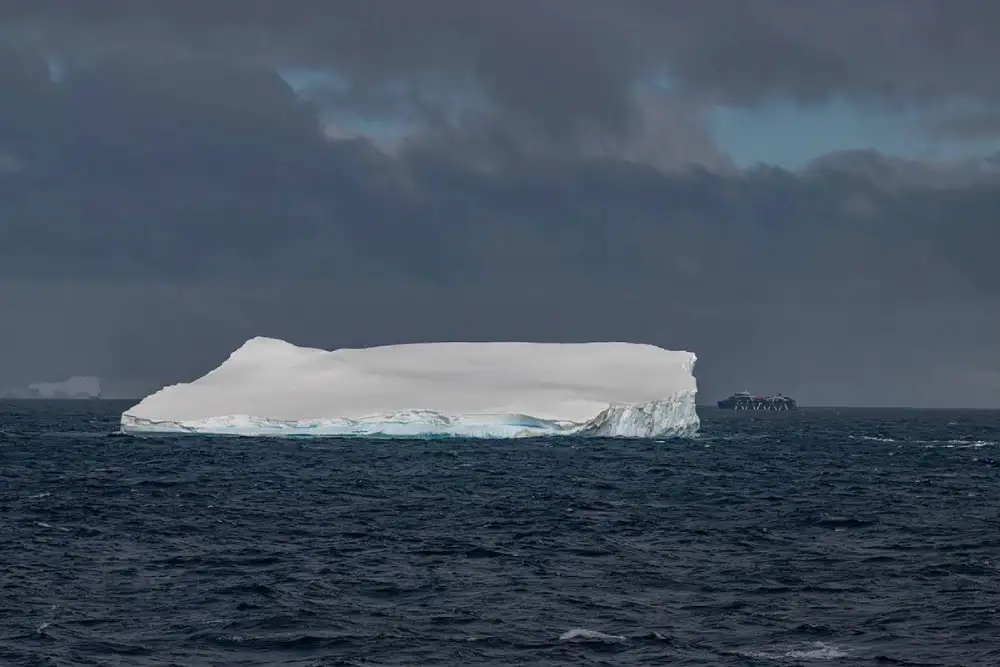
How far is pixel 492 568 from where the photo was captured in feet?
69.9

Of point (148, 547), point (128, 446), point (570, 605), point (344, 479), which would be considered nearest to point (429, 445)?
point (128, 446)

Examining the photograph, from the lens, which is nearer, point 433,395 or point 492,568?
point 492,568

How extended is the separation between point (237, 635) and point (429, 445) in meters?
41.2

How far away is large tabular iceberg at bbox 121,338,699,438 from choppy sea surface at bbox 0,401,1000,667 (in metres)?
14.9

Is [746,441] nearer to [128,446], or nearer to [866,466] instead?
[866,466]

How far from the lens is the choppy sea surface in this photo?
15.9 meters

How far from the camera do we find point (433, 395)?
58812mm

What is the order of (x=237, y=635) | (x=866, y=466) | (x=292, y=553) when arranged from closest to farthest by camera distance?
(x=237, y=635) < (x=292, y=553) < (x=866, y=466)

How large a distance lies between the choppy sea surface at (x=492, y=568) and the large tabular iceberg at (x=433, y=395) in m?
14.9

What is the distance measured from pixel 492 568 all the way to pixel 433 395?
37635 mm

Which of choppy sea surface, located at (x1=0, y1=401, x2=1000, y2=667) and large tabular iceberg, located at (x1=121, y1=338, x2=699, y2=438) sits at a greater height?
large tabular iceberg, located at (x1=121, y1=338, x2=699, y2=438)

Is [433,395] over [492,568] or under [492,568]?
over

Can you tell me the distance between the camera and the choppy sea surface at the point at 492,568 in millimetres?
15898

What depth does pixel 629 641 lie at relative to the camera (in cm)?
1608
